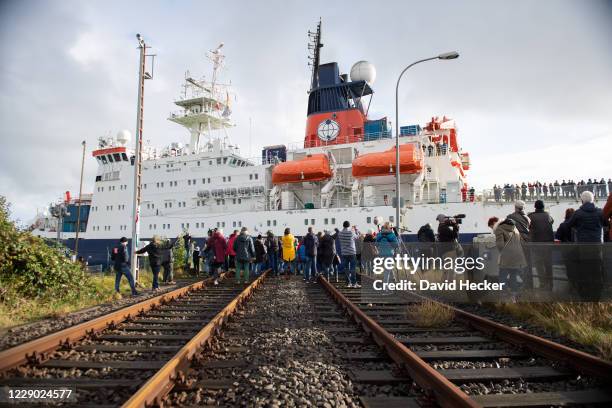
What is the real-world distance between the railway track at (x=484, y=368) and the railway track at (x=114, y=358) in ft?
4.84

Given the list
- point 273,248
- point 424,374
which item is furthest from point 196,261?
point 424,374

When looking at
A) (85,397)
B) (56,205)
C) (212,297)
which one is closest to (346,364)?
(85,397)

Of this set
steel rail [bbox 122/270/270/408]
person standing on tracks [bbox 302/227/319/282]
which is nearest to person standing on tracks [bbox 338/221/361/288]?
person standing on tracks [bbox 302/227/319/282]

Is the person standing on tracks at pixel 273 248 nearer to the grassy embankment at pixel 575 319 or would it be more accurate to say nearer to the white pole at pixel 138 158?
the white pole at pixel 138 158

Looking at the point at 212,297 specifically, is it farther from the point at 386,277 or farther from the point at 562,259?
the point at 562,259

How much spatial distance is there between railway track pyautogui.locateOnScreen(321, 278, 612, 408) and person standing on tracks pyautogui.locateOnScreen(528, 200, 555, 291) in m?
2.27

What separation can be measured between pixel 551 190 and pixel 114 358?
2211cm

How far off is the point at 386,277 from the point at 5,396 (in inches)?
295

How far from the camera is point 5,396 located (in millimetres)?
2621

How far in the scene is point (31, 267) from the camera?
22.6ft

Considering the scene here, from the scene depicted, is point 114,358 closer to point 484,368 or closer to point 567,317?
point 484,368

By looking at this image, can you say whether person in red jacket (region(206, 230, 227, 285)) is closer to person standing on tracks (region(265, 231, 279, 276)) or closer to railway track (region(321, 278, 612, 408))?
person standing on tracks (region(265, 231, 279, 276))

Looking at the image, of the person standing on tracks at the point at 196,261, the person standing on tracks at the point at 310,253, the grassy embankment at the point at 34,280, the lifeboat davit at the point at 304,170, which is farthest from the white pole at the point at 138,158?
the lifeboat davit at the point at 304,170

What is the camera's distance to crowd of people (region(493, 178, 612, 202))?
1884 centimetres
